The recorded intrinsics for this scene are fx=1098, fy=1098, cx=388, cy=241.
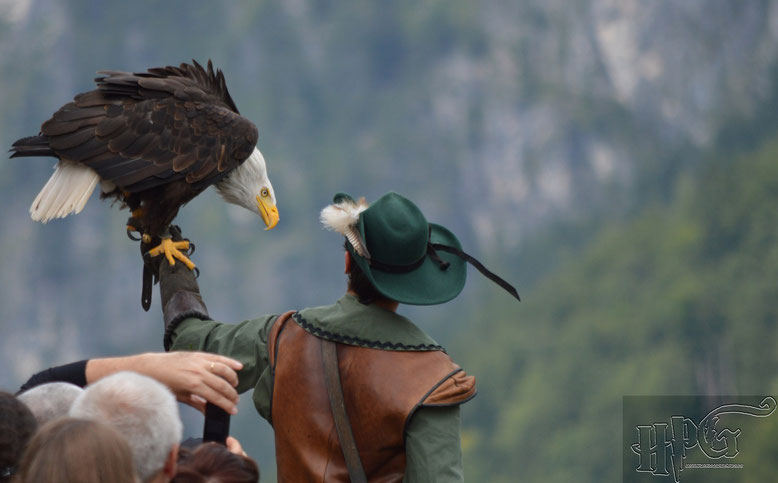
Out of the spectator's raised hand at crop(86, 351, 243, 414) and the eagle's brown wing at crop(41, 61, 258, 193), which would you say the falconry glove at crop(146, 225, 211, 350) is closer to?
the spectator's raised hand at crop(86, 351, 243, 414)

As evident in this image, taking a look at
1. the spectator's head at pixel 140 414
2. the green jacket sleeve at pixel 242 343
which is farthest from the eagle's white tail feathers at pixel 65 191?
the spectator's head at pixel 140 414

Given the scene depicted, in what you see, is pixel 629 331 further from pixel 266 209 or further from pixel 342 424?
pixel 342 424

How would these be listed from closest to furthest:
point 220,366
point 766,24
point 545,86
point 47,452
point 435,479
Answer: point 47,452 → point 220,366 → point 435,479 → point 766,24 → point 545,86

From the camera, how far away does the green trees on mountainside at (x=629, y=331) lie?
5341 centimetres

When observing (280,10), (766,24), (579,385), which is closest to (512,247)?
(579,385)

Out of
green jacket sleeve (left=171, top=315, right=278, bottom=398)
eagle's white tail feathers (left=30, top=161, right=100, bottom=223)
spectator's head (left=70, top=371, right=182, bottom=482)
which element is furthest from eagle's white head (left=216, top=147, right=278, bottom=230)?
spectator's head (left=70, top=371, right=182, bottom=482)

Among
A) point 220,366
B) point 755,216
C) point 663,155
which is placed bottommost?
point 220,366

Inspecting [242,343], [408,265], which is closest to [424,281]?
[408,265]

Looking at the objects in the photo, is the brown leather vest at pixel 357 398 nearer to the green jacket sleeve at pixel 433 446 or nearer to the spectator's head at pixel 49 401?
the green jacket sleeve at pixel 433 446

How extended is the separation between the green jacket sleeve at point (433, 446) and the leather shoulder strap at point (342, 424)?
0.37 ft

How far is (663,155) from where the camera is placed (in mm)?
69500

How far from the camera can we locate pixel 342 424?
2.46 meters

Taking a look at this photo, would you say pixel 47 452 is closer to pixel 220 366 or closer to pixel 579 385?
pixel 220 366

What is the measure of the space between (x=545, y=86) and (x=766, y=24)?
48.5 ft
